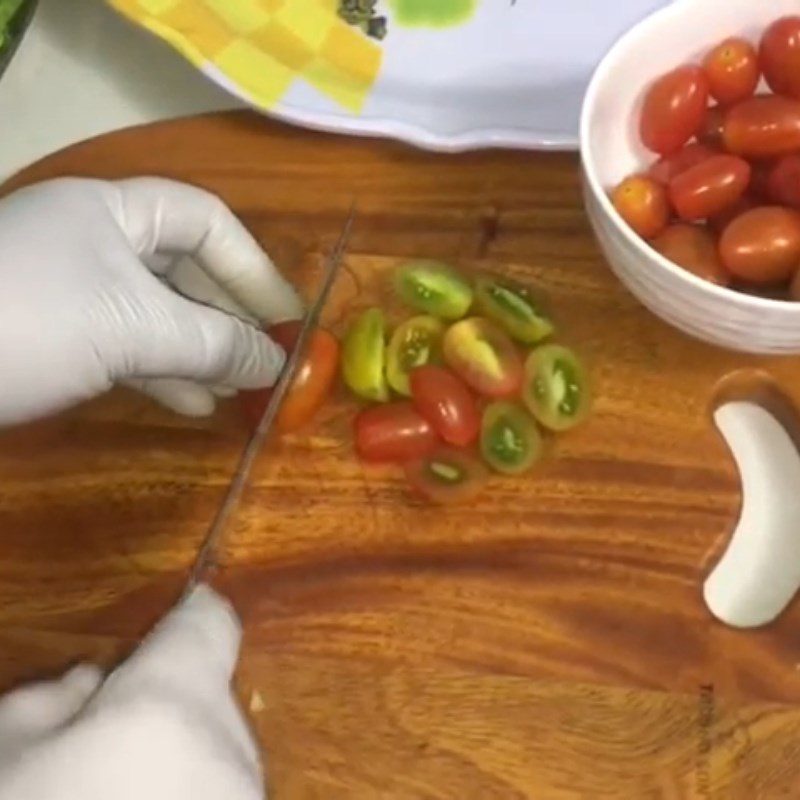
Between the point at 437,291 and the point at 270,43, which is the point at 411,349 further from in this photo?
the point at 270,43

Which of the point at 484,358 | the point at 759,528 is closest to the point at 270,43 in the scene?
the point at 484,358

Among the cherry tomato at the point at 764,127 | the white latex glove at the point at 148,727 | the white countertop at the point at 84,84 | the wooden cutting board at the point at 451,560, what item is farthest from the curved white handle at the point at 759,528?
the white countertop at the point at 84,84

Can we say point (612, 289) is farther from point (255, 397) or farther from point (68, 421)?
point (68, 421)

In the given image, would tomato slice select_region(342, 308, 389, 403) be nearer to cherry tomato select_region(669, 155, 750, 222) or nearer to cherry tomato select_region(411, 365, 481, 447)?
cherry tomato select_region(411, 365, 481, 447)

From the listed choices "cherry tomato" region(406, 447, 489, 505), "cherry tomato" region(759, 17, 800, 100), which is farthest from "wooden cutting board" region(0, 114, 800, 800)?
"cherry tomato" region(759, 17, 800, 100)

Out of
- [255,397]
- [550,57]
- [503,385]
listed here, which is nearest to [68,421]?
[255,397]
